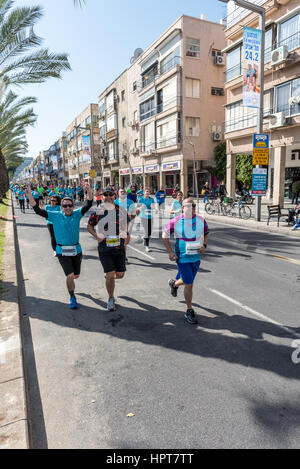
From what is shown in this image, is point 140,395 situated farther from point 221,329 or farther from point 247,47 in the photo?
point 247,47

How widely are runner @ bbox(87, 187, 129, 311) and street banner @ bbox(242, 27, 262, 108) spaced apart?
1184 cm

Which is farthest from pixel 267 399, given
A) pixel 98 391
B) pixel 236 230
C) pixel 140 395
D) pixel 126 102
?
pixel 126 102

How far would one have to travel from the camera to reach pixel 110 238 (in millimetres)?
5168

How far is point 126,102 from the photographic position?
141 feet

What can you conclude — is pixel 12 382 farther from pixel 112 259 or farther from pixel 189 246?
pixel 189 246

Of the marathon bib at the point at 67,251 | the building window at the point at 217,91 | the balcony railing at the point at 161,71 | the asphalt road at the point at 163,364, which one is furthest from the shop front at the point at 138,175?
the marathon bib at the point at 67,251

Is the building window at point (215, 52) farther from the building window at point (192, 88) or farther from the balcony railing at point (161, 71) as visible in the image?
the balcony railing at point (161, 71)

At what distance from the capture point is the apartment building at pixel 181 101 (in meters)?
30.0

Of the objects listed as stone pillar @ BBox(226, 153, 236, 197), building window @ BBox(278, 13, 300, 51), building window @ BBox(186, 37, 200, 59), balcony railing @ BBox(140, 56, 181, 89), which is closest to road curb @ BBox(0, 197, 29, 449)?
building window @ BBox(278, 13, 300, 51)

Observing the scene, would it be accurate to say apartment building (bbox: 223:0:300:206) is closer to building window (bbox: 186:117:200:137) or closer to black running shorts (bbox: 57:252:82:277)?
building window (bbox: 186:117:200:137)

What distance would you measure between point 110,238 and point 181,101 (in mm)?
28280

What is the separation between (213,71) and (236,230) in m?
24.2

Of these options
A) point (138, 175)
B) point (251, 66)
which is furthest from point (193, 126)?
point (251, 66)

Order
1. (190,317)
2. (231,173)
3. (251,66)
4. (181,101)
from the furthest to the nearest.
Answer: (181,101) < (231,173) < (251,66) < (190,317)
